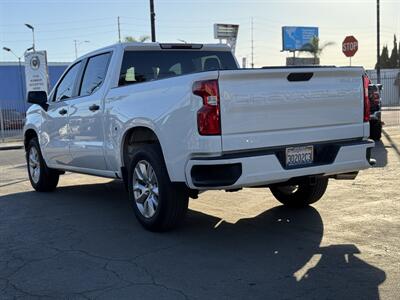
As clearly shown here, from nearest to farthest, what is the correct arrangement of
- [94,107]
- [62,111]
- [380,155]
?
[94,107]
[62,111]
[380,155]

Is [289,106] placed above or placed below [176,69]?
below

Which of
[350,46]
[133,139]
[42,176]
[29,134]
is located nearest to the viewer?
[133,139]

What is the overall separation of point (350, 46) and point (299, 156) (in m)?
18.6

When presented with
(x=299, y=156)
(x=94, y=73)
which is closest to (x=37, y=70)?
(x=94, y=73)

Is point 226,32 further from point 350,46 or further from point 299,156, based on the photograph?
point 299,156

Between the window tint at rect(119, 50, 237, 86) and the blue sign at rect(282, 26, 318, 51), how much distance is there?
61217 mm

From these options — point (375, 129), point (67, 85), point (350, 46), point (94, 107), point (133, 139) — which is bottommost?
point (375, 129)

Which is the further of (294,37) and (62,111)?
(294,37)

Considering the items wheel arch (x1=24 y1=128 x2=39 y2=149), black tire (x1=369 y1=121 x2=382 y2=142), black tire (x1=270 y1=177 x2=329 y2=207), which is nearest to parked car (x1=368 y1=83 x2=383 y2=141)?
black tire (x1=369 y1=121 x2=382 y2=142)

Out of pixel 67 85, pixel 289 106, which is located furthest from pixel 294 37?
pixel 289 106

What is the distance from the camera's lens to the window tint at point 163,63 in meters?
6.81

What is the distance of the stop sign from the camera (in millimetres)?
22375

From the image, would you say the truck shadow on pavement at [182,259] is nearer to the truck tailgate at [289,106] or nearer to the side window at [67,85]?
the truck tailgate at [289,106]

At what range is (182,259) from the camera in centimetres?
496
